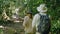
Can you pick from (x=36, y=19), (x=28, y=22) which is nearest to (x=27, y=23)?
(x=28, y=22)

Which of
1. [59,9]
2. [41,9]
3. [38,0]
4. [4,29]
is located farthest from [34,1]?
[4,29]

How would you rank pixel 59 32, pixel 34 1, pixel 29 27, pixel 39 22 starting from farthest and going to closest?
pixel 34 1
pixel 59 32
pixel 29 27
pixel 39 22

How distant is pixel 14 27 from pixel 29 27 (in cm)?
945

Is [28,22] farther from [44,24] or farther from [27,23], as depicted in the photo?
[44,24]

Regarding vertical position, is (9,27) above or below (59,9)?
below

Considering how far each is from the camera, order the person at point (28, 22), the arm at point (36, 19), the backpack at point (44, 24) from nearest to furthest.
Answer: the arm at point (36, 19), the backpack at point (44, 24), the person at point (28, 22)

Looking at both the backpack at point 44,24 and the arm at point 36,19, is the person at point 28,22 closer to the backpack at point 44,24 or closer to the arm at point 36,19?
the backpack at point 44,24

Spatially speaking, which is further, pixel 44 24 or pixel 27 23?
pixel 27 23

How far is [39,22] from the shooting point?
801 centimetres

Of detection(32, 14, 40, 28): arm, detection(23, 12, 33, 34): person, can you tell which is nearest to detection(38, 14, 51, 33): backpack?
detection(32, 14, 40, 28): arm

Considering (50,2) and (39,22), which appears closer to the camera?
(39,22)

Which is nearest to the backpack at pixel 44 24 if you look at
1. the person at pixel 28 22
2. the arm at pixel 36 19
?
the arm at pixel 36 19

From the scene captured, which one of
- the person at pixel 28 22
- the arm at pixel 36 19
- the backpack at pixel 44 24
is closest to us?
the arm at pixel 36 19

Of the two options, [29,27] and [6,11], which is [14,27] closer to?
[6,11]
